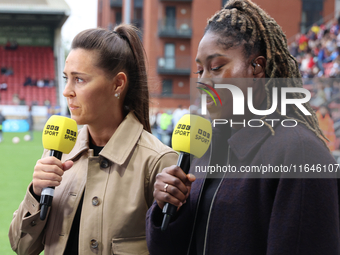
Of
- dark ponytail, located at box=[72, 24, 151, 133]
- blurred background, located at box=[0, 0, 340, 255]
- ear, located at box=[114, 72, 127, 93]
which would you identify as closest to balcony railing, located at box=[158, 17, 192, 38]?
blurred background, located at box=[0, 0, 340, 255]

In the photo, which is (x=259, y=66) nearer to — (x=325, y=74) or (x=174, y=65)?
(x=325, y=74)

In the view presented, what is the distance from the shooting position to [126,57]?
80.2 inches

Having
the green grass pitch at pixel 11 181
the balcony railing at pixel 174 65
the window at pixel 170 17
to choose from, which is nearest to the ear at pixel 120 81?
the green grass pitch at pixel 11 181

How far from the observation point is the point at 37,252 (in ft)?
6.50

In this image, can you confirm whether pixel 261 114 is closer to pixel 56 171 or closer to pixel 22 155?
pixel 56 171

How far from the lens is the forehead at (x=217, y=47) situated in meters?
1.44

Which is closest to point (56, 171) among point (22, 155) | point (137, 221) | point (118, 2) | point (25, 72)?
point (137, 221)

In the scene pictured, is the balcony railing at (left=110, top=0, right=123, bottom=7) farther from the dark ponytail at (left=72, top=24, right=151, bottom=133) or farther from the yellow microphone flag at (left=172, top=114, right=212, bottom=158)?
the yellow microphone flag at (left=172, top=114, right=212, bottom=158)

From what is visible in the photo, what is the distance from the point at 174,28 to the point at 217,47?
29834mm

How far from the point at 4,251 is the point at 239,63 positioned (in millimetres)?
3590

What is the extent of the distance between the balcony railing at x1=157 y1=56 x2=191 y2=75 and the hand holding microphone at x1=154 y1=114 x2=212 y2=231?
28.8 meters

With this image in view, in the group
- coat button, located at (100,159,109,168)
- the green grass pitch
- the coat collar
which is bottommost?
the green grass pitch

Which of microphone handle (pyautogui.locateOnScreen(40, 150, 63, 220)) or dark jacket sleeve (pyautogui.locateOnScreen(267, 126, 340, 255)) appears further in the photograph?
microphone handle (pyautogui.locateOnScreen(40, 150, 63, 220))

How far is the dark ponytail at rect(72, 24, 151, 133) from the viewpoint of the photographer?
1.93 m
